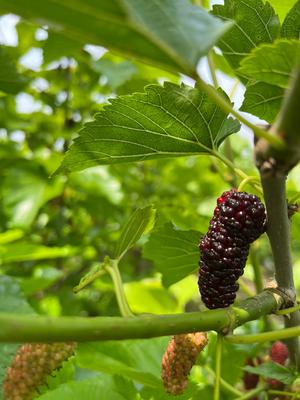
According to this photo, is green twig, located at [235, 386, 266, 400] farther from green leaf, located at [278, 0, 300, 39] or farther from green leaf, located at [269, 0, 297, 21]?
green leaf, located at [269, 0, 297, 21]

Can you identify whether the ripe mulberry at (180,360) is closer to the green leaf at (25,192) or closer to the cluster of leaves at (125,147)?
the cluster of leaves at (125,147)

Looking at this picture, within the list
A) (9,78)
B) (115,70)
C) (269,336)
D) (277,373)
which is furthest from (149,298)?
(269,336)

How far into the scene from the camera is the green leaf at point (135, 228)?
560mm

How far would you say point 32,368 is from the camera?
1.62 ft

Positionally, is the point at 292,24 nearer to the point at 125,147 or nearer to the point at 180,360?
the point at 125,147

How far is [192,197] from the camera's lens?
2.08m

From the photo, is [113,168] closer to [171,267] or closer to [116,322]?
[171,267]

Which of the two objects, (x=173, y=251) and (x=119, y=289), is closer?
(x=119, y=289)

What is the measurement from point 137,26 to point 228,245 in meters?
0.24

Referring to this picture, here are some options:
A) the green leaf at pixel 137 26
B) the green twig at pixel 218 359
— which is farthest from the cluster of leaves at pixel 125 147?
the green twig at pixel 218 359

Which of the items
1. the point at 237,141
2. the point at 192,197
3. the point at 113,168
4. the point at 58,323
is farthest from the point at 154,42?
the point at 237,141

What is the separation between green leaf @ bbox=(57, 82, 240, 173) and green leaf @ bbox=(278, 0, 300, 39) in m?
0.09

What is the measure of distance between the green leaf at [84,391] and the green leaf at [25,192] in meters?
0.76

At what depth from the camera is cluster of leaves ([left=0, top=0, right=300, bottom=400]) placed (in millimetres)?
328
